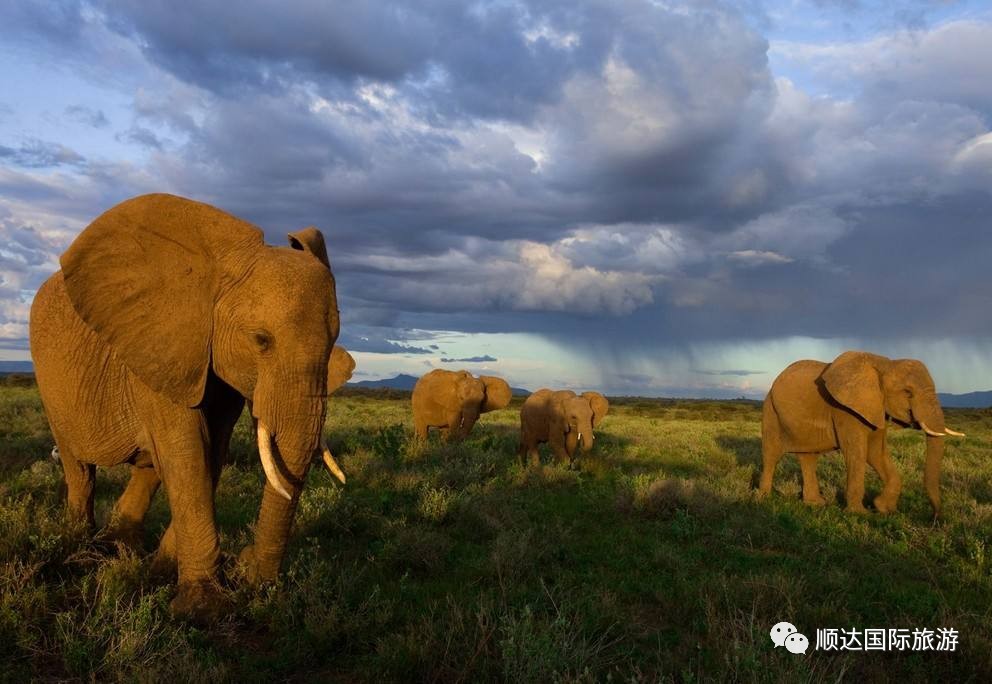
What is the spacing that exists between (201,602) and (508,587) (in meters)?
2.36

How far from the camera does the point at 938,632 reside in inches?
186

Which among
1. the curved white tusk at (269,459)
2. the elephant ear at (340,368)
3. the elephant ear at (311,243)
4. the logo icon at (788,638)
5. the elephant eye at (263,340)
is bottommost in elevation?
the logo icon at (788,638)

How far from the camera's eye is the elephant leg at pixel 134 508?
616 cm

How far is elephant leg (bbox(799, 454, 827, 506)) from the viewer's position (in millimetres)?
11000

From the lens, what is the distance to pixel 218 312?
4.37m

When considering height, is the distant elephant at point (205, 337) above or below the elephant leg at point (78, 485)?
above

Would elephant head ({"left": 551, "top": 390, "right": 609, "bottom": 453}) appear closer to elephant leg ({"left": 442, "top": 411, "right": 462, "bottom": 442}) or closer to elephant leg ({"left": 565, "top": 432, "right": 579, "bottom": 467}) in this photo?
elephant leg ({"left": 565, "top": 432, "right": 579, "bottom": 467})

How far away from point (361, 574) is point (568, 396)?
1075 cm

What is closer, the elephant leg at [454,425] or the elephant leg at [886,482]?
the elephant leg at [886,482]

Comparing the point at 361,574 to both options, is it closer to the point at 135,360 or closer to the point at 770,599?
the point at 135,360

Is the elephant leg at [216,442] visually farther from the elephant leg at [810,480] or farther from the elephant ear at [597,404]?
the elephant ear at [597,404]

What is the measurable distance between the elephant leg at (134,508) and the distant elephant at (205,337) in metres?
1.55

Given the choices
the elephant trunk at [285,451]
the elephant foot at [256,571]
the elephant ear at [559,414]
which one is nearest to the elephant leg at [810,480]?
the elephant ear at [559,414]

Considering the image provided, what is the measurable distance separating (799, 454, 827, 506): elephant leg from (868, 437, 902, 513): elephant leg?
3.10 ft
